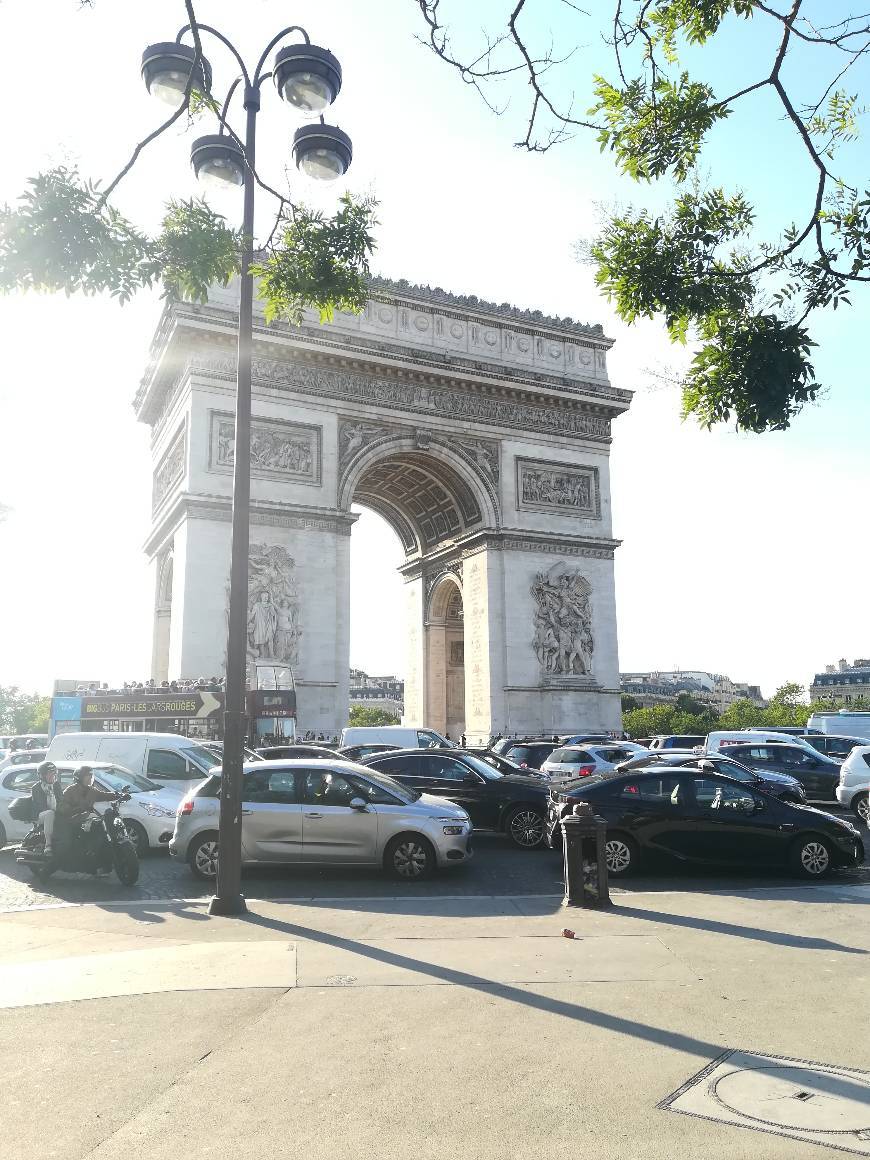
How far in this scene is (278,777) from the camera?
1200 cm

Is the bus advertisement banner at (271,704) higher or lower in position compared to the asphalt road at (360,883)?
higher

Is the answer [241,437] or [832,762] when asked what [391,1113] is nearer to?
[241,437]

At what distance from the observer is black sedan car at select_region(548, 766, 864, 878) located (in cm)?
1164

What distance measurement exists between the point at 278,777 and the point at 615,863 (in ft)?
14.4

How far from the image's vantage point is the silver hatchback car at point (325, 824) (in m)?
11.6

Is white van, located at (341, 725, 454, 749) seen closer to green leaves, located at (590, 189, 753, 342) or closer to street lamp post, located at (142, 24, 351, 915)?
street lamp post, located at (142, 24, 351, 915)

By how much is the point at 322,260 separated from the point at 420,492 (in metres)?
30.4

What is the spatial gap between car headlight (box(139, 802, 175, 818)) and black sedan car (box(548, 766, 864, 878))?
599 centimetres

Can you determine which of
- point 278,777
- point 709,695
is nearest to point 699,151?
point 278,777

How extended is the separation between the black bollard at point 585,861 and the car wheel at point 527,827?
16.6 ft

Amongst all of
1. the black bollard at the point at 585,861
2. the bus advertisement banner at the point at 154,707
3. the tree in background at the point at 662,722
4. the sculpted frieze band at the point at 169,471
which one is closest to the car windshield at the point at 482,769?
the black bollard at the point at 585,861

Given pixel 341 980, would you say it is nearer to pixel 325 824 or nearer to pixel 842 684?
pixel 325 824

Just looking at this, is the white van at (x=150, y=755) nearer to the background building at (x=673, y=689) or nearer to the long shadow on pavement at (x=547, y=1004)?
the long shadow on pavement at (x=547, y=1004)

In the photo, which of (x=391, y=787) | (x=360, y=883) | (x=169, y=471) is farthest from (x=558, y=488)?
(x=360, y=883)
